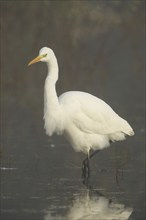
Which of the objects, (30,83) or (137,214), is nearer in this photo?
(137,214)

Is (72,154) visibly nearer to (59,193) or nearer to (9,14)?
(59,193)

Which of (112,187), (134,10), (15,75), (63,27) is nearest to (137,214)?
(112,187)

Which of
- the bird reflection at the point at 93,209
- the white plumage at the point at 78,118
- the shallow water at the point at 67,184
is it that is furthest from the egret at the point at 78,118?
the bird reflection at the point at 93,209

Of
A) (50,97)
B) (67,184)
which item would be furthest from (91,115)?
(67,184)

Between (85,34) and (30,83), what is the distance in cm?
306

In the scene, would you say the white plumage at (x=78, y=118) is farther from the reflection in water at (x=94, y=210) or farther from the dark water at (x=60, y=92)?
the reflection in water at (x=94, y=210)

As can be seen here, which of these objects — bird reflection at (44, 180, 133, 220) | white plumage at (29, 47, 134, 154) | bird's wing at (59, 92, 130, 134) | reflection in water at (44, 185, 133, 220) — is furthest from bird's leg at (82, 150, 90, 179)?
reflection in water at (44, 185, 133, 220)

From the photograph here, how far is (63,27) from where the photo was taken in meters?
21.1

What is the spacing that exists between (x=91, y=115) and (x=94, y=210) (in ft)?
9.04

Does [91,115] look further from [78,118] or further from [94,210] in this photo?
[94,210]

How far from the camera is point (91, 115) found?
1047 centimetres

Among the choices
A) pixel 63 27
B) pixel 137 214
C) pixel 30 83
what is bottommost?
pixel 137 214

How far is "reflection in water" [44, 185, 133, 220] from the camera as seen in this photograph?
295 inches

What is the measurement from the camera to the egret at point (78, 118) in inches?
399
